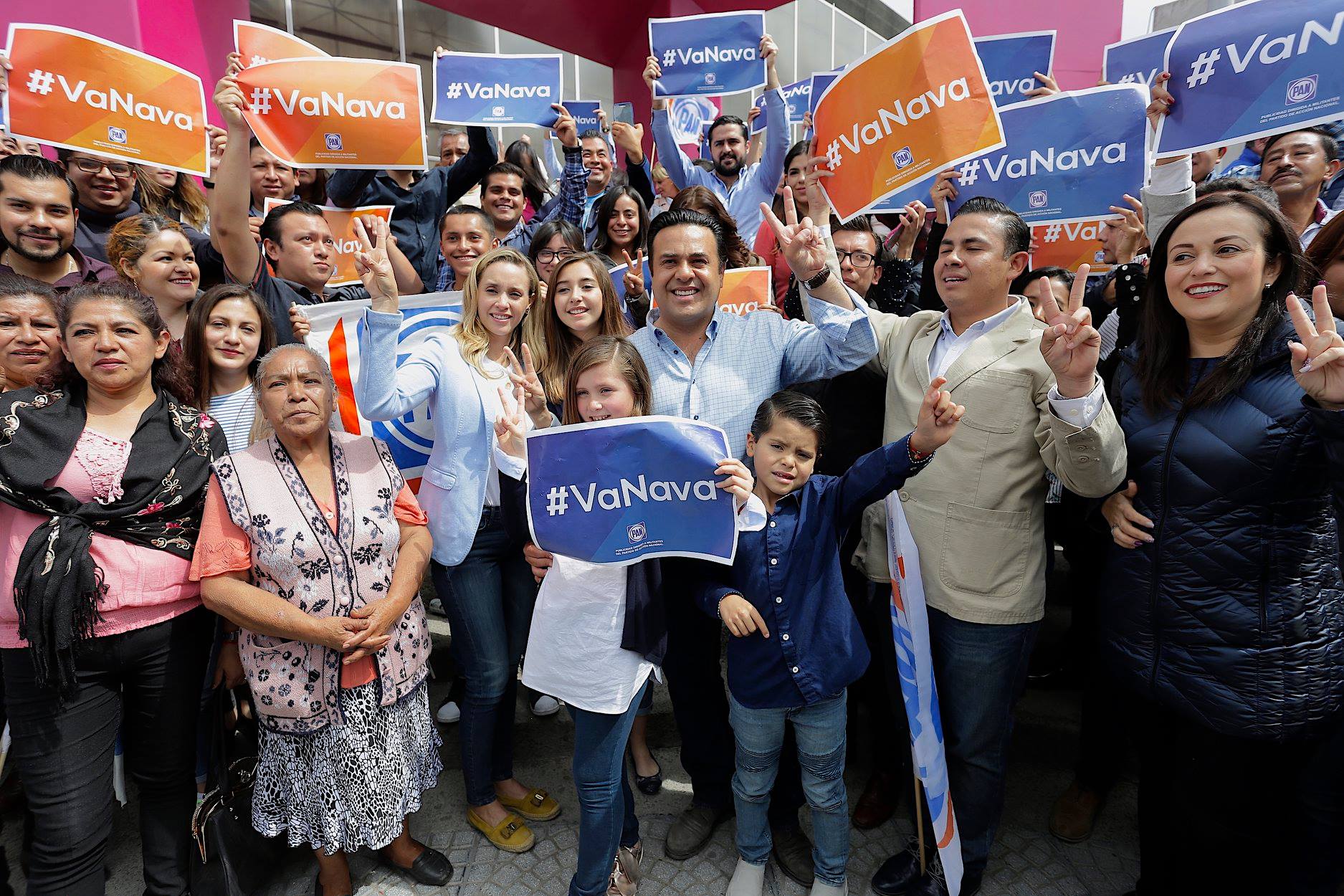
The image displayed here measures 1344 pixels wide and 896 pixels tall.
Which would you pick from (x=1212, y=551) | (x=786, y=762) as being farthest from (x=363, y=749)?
(x=1212, y=551)

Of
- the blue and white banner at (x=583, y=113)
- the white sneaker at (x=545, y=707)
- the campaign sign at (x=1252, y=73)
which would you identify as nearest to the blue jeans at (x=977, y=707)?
the white sneaker at (x=545, y=707)

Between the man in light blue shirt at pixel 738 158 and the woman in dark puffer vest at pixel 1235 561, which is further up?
the man in light blue shirt at pixel 738 158

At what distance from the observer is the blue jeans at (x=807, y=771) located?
264 cm

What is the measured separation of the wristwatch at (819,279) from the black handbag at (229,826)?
2696mm

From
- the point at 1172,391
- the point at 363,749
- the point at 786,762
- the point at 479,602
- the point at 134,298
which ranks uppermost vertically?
the point at 134,298

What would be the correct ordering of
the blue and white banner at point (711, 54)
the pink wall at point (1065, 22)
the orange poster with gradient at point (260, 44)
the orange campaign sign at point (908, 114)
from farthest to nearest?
the pink wall at point (1065, 22) < the blue and white banner at point (711, 54) < the orange poster with gradient at point (260, 44) < the orange campaign sign at point (908, 114)

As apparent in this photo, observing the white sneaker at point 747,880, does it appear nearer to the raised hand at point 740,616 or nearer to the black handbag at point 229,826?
the raised hand at point 740,616

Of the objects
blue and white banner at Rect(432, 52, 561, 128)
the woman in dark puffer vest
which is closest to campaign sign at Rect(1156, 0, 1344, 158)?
the woman in dark puffer vest

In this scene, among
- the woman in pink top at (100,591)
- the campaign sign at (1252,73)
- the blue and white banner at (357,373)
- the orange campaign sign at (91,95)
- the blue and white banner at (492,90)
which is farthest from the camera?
the blue and white banner at (492,90)

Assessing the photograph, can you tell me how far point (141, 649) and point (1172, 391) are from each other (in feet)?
11.3

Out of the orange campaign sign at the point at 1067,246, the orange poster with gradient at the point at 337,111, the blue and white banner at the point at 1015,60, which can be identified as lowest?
the orange campaign sign at the point at 1067,246

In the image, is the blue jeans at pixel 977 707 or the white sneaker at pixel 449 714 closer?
the blue jeans at pixel 977 707

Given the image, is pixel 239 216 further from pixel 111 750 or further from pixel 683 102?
pixel 683 102

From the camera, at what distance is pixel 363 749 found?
104 inches
